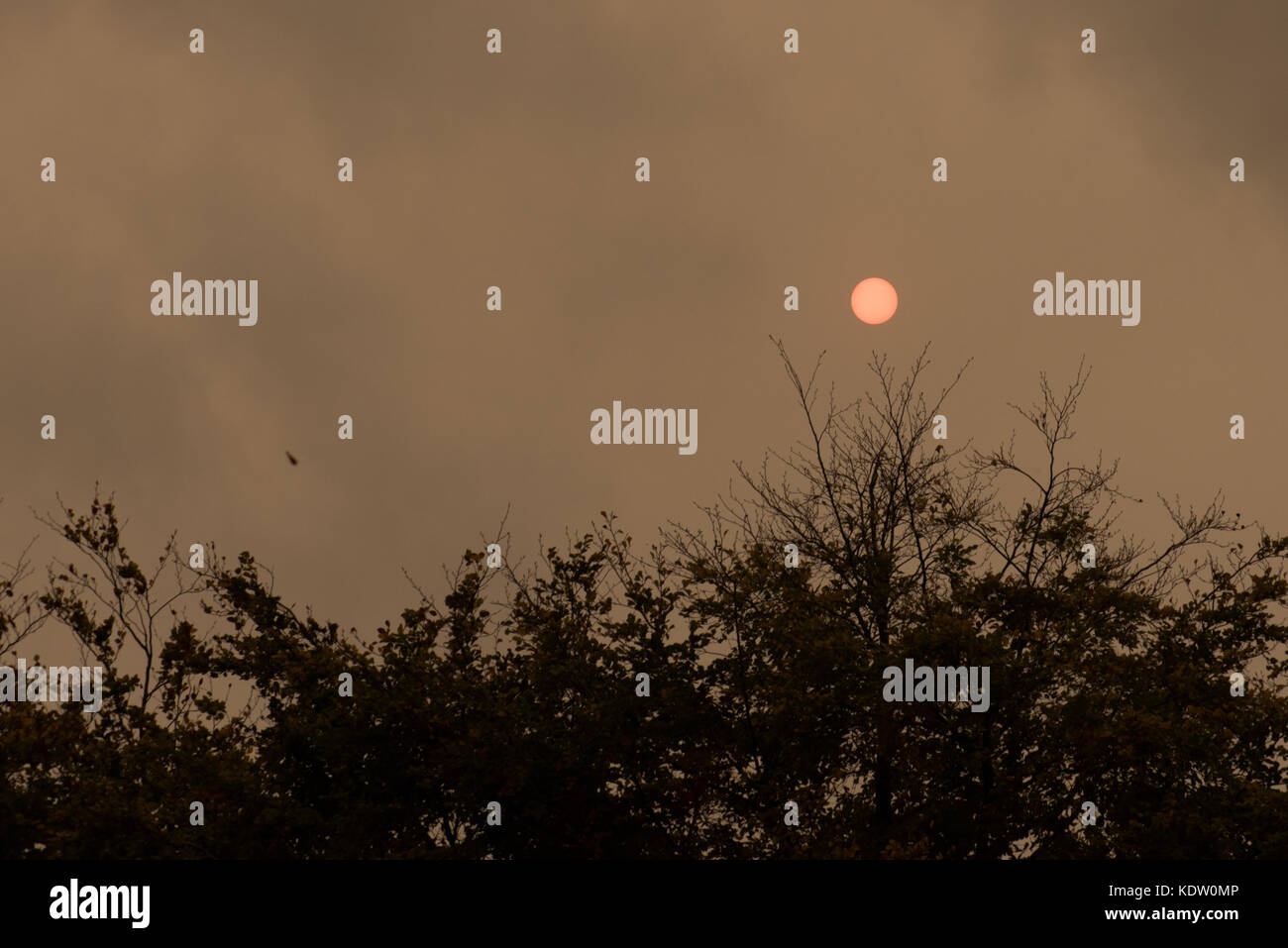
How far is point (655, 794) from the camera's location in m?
25.0

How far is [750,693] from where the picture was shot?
83.6ft

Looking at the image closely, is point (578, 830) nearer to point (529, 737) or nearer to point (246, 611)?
point (529, 737)

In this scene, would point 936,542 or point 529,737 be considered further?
point 936,542

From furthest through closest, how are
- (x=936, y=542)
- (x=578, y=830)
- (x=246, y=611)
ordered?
(x=246, y=611)
(x=936, y=542)
(x=578, y=830)

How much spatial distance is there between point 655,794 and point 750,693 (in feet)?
8.03

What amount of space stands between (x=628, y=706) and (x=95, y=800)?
9.41m

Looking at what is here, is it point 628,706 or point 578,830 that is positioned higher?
point 628,706
